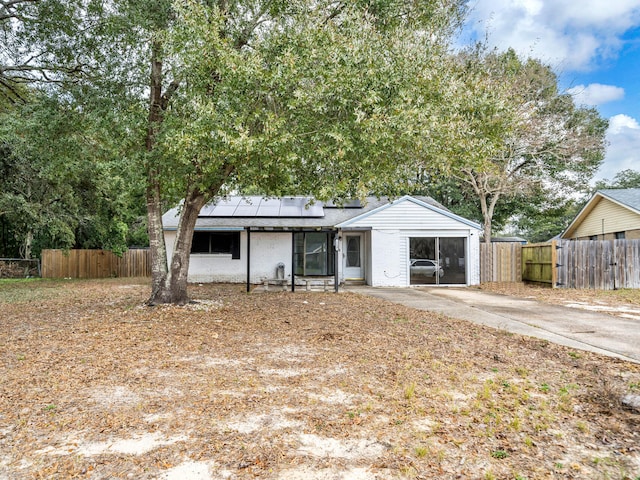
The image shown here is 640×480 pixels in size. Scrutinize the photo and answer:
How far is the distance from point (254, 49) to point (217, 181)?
269 centimetres

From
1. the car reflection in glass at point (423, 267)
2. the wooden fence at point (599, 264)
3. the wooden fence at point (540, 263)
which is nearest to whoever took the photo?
the wooden fence at point (599, 264)

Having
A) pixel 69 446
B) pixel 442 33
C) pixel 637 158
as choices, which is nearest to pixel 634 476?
pixel 69 446

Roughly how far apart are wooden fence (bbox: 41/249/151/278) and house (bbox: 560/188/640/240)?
21.6m

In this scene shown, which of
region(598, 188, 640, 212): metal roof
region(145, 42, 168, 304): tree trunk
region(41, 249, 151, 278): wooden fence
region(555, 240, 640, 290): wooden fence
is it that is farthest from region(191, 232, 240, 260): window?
region(598, 188, 640, 212): metal roof

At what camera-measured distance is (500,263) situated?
1711cm

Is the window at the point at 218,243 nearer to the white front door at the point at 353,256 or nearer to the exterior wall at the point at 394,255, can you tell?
the white front door at the point at 353,256

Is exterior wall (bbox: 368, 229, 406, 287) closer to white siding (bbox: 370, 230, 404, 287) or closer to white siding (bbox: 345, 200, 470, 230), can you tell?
white siding (bbox: 370, 230, 404, 287)

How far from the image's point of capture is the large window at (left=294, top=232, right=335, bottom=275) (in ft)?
46.6

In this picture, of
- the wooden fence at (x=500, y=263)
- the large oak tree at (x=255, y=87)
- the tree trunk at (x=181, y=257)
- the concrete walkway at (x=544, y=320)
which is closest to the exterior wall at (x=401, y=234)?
the wooden fence at (x=500, y=263)

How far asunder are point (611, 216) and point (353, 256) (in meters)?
11.2

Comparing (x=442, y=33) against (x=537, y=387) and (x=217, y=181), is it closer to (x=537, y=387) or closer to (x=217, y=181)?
(x=217, y=181)

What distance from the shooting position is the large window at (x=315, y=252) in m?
14.2

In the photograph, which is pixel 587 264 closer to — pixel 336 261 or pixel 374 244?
pixel 374 244

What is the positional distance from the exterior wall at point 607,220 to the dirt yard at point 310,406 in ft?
44.7
